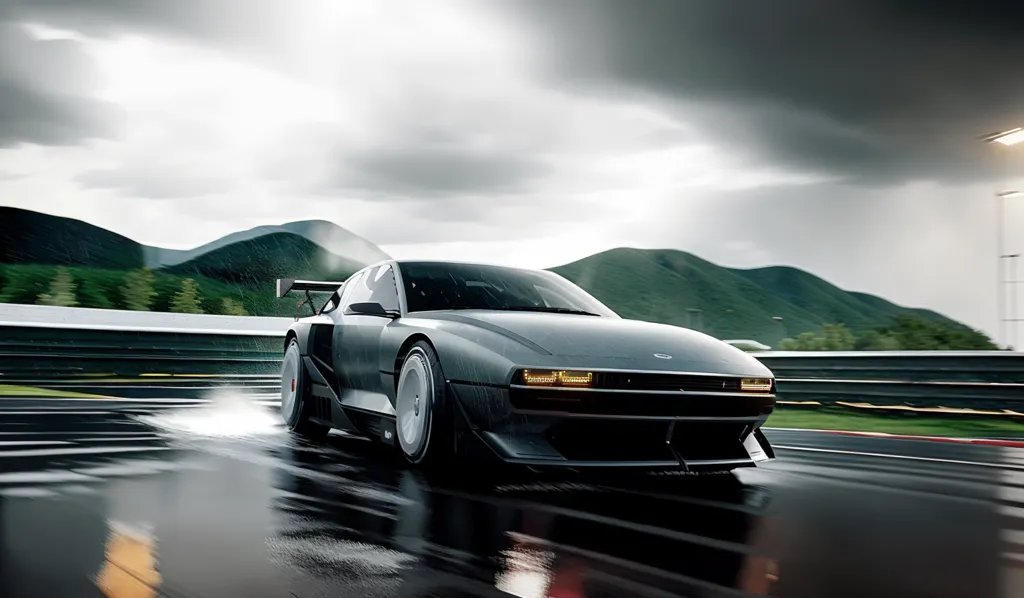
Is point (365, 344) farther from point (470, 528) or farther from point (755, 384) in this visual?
point (470, 528)

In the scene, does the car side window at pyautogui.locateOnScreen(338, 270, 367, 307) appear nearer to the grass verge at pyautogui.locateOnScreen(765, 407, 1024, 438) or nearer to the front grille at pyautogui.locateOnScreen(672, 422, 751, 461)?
the front grille at pyautogui.locateOnScreen(672, 422, 751, 461)

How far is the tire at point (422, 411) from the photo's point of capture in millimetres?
5309

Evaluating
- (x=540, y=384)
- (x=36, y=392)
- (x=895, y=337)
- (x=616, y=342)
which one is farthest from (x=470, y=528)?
(x=895, y=337)

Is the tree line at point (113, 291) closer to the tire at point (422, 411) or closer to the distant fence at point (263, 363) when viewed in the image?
the distant fence at point (263, 363)

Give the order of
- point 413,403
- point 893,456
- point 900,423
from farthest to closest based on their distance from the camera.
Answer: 1. point 900,423
2. point 893,456
3. point 413,403

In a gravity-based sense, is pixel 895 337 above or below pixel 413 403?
above

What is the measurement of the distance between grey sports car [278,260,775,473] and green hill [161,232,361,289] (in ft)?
183

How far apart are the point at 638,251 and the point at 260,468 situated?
2869 inches

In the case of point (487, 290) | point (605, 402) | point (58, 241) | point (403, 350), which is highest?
point (58, 241)

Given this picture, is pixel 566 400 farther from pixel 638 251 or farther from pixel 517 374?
pixel 638 251

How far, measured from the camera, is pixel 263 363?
55.2 ft

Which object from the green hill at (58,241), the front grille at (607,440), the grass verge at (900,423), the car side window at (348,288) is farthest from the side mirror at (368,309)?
the green hill at (58,241)

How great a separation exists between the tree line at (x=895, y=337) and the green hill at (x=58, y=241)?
235 ft

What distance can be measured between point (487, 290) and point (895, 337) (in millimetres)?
23136
